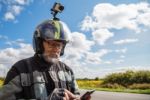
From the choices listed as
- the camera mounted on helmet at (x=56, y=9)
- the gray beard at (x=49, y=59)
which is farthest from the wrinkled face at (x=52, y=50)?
the camera mounted on helmet at (x=56, y=9)

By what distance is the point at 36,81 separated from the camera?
3.53m

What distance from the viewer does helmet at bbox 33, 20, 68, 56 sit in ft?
12.3

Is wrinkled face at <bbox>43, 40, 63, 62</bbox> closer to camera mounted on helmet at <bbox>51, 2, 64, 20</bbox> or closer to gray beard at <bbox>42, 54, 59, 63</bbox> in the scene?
gray beard at <bbox>42, 54, 59, 63</bbox>

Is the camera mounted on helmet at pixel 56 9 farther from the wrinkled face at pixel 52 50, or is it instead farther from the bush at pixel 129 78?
the bush at pixel 129 78

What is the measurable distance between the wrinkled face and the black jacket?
6 centimetres

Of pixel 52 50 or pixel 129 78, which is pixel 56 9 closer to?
pixel 52 50

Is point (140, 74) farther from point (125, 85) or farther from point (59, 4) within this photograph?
point (59, 4)

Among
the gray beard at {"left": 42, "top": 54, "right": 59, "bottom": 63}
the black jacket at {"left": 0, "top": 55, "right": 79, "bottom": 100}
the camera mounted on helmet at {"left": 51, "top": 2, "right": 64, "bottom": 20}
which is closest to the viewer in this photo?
the black jacket at {"left": 0, "top": 55, "right": 79, "bottom": 100}

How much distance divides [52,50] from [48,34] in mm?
156

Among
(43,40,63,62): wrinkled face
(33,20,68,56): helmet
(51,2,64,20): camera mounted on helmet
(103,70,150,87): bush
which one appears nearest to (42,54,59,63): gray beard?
(43,40,63,62): wrinkled face

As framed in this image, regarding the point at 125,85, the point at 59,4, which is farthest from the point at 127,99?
the point at 125,85

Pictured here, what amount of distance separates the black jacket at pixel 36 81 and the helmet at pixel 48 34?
14 centimetres

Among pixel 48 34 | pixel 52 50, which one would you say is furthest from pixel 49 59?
pixel 48 34

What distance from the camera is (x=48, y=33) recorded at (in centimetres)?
377
